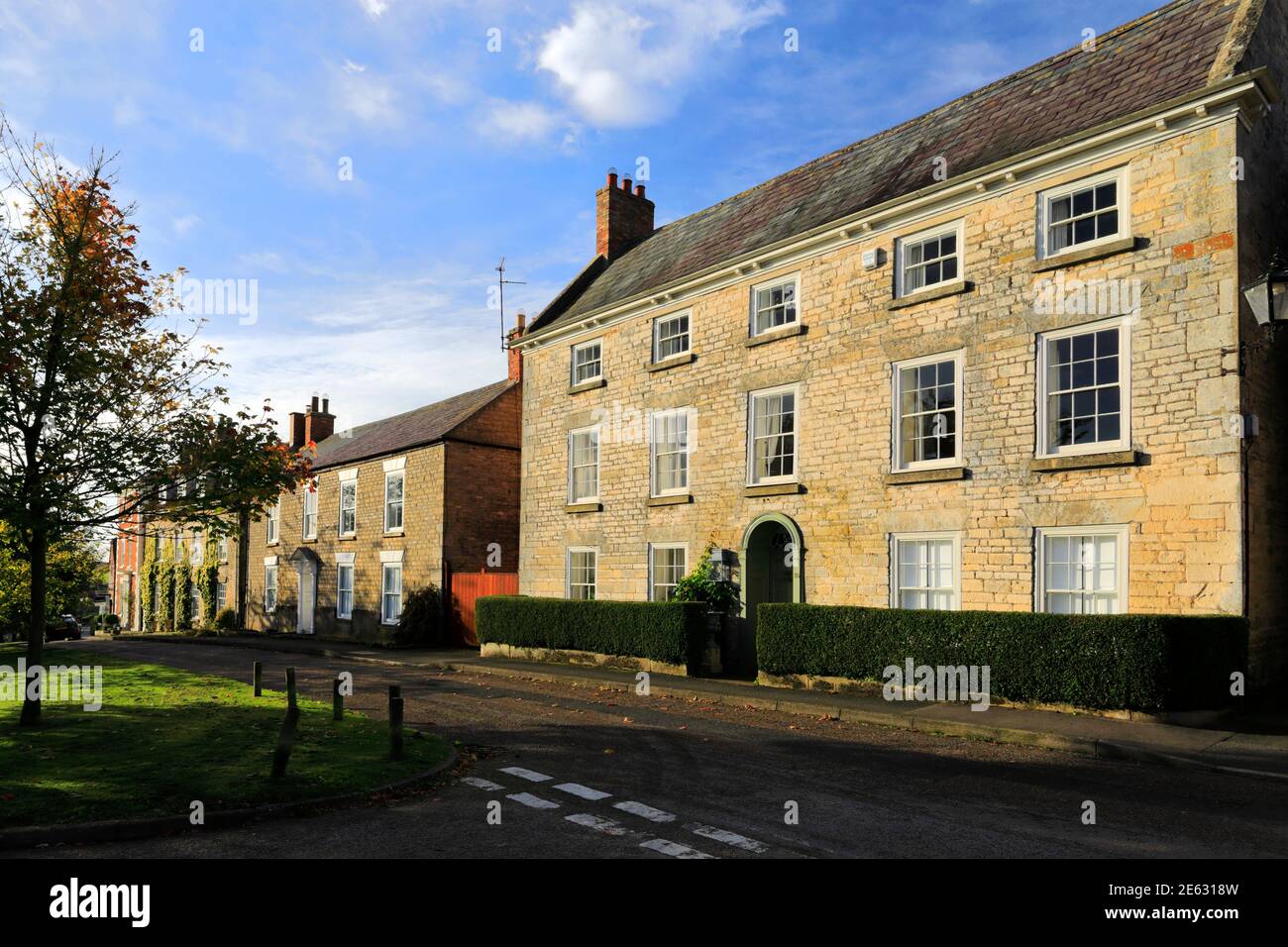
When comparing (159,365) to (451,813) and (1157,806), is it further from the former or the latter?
(1157,806)

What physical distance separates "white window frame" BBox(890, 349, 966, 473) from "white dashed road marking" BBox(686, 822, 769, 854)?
10153 mm

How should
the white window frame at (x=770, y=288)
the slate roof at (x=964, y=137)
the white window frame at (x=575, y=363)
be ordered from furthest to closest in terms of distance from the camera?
the white window frame at (x=575, y=363), the white window frame at (x=770, y=288), the slate roof at (x=964, y=137)

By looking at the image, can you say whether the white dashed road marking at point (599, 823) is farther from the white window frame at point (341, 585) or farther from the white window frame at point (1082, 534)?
the white window frame at point (341, 585)

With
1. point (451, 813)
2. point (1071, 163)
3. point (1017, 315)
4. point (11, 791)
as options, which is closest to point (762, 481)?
point (1017, 315)

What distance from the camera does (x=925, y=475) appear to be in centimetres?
1584

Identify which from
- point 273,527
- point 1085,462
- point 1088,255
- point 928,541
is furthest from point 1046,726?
point 273,527

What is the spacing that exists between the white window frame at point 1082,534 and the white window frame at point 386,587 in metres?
21.2

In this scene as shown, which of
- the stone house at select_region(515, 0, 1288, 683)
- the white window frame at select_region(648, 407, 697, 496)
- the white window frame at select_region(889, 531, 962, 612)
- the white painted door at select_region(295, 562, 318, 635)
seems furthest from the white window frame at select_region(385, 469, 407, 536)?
the white window frame at select_region(889, 531, 962, 612)

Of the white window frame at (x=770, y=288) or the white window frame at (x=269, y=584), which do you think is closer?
the white window frame at (x=770, y=288)

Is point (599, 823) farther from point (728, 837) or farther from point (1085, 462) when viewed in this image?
point (1085, 462)

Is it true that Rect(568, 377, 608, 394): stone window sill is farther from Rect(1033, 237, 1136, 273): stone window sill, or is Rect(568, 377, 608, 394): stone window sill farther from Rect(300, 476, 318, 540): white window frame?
Rect(300, 476, 318, 540): white window frame

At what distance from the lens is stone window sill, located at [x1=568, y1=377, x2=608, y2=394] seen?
2359 cm

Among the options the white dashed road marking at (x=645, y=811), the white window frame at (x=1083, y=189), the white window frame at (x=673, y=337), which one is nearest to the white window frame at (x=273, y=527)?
the white window frame at (x=673, y=337)

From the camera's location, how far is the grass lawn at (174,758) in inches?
296
